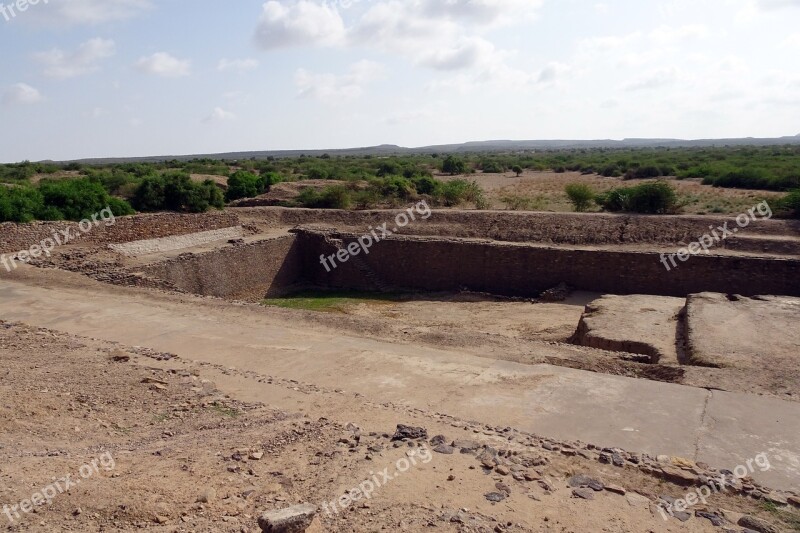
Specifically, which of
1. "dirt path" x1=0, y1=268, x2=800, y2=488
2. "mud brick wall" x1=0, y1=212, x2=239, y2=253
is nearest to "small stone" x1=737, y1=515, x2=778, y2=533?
"dirt path" x1=0, y1=268, x2=800, y2=488

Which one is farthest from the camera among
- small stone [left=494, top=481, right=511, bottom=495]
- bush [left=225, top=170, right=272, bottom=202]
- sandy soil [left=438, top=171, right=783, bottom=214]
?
bush [left=225, top=170, right=272, bottom=202]

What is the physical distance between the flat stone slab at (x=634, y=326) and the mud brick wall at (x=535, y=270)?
3.10m

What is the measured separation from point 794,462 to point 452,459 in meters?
3.32

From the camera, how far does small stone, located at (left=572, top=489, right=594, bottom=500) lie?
16.7 feet

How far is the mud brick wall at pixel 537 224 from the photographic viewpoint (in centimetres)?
1859

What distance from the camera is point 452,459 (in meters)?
5.72

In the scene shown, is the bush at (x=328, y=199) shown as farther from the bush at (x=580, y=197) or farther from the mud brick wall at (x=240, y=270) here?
the bush at (x=580, y=197)

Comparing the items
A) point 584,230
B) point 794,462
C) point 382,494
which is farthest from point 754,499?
point 584,230

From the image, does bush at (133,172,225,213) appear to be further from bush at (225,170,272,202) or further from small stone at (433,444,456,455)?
small stone at (433,444,456,455)

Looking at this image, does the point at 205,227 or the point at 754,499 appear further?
the point at 205,227

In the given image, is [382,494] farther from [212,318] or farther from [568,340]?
[568,340]

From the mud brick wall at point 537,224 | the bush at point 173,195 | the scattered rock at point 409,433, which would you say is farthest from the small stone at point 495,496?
the bush at point 173,195

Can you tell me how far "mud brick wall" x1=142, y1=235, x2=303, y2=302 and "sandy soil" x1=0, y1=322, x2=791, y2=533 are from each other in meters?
9.26

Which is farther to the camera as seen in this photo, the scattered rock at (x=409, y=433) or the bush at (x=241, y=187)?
the bush at (x=241, y=187)
